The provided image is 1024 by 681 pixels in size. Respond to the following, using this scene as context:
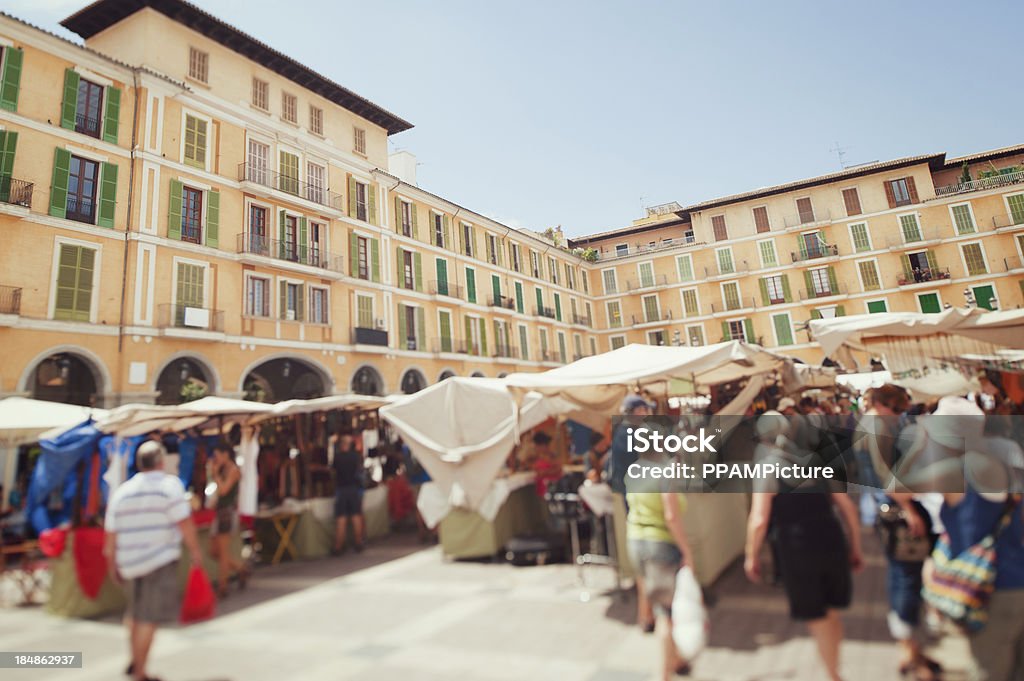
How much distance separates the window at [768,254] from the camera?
116 feet

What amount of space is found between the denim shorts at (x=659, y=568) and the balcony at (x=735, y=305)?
116ft

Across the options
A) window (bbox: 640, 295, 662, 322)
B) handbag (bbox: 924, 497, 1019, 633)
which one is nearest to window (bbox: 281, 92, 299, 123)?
handbag (bbox: 924, 497, 1019, 633)

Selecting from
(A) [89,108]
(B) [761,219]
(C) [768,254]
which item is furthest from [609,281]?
(A) [89,108]

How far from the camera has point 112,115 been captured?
620 inches

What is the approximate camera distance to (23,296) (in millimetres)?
13383

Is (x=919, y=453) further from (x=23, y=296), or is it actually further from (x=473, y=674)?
(x=23, y=296)

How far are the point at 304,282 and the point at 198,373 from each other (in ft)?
16.2

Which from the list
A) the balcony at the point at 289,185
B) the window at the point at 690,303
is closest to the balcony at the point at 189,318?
the balcony at the point at 289,185

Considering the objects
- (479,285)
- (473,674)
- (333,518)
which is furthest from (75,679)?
(479,285)

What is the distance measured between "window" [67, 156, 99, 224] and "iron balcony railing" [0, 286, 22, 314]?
253 centimetres

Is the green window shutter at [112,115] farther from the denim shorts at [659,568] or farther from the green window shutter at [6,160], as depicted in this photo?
the denim shorts at [659,568]

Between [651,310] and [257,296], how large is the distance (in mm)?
27391

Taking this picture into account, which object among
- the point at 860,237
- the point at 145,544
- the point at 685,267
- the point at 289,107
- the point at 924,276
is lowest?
the point at 145,544

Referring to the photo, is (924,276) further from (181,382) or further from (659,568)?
(181,382)
